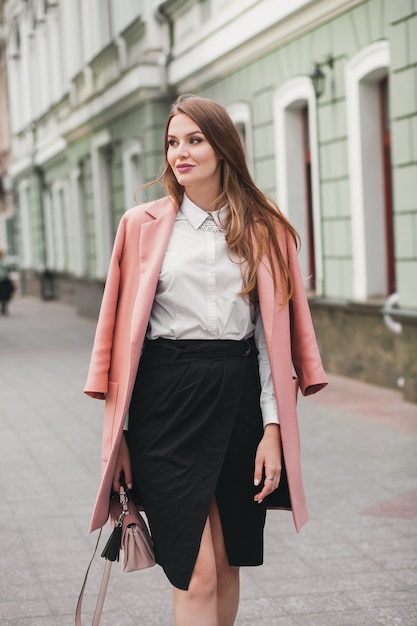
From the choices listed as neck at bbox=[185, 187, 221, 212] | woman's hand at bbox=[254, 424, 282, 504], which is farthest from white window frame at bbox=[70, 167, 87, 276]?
woman's hand at bbox=[254, 424, 282, 504]

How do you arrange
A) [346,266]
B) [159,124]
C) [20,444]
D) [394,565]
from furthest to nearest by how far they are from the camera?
1. [159,124]
2. [346,266]
3. [20,444]
4. [394,565]

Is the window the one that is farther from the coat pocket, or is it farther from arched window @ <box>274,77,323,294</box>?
the coat pocket

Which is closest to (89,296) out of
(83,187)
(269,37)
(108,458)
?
(83,187)

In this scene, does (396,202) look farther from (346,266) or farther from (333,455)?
(333,455)

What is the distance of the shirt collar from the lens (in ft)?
11.3

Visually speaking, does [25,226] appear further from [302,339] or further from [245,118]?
[302,339]

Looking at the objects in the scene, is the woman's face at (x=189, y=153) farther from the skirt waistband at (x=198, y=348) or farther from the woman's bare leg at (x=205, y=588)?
the woman's bare leg at (x=205, y=588)

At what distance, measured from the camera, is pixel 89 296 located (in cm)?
2312

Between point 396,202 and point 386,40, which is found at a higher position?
point 386,40

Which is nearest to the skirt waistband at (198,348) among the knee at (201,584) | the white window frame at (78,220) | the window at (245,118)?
the knee at (201,584)

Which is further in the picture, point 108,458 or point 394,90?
point 394,90

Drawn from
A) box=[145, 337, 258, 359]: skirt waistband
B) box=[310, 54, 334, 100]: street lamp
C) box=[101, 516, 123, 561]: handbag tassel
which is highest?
box=[310, 54, 334, 100]: street lamp

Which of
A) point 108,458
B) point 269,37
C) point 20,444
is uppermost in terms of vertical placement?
Result: point 269,37

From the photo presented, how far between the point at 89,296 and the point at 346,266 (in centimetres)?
1183
